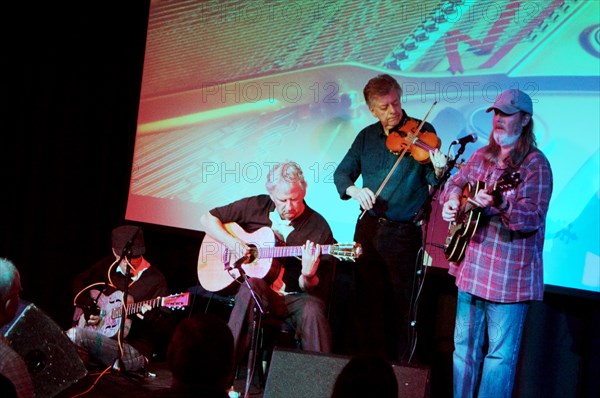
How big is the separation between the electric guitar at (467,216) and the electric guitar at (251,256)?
0.67m

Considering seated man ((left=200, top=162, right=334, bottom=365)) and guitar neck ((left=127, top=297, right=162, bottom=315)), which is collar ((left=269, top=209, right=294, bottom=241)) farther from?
guitar neck ((left=127, top=297, right=162, bottom=315))

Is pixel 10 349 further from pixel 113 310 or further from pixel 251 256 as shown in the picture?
pixel 113 310

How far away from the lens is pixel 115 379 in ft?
17.9

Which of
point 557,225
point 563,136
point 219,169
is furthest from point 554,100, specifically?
point 219,169

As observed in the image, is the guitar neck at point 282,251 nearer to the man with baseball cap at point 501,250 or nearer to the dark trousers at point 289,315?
the dark trousers at point 289,315

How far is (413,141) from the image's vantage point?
4910 millimetres

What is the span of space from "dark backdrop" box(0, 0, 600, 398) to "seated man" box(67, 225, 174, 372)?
731 millimetres

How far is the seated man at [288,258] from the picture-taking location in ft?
16.0

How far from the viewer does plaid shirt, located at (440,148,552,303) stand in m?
4.08

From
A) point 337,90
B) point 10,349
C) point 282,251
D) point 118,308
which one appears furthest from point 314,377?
point 337,90

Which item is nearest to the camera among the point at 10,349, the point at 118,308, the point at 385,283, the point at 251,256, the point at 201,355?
the point at 201,355

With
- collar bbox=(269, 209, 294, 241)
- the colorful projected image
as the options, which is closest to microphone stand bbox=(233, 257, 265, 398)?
collar bbox=(269, 209, 294, 241)

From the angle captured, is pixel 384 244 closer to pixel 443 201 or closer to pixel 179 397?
pixel 443 201

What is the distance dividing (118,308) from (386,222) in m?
2.32
